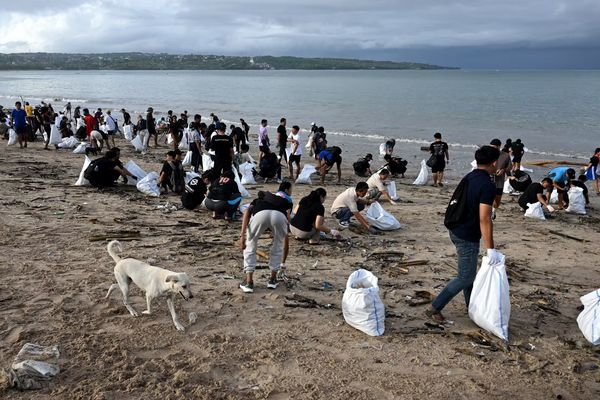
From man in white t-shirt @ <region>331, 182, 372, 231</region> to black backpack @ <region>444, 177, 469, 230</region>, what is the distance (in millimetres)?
3660

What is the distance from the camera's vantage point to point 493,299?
4.97m

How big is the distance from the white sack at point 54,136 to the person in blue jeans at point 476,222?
1563cm

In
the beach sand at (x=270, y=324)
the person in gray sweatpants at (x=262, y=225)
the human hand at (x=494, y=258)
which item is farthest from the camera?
the person in gray sweatpants at (x=262, y=225)

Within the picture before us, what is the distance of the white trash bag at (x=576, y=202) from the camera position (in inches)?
442

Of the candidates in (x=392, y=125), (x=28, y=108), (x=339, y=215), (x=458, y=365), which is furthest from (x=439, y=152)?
(x=392, y=125)

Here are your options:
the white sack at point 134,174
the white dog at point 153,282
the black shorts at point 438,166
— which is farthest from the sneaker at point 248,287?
the black shorts at point 438,166

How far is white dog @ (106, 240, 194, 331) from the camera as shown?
15.7 feet

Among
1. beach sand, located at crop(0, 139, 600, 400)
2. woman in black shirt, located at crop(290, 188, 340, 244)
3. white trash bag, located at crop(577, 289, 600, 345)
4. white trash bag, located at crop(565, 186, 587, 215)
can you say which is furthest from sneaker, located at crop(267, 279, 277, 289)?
white trash bag, located at crop(565, 186, 587, 215)

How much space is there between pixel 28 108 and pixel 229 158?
1452 centimetres

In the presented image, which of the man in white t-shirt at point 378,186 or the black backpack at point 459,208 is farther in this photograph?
the man in white t-shirt at point 378,186

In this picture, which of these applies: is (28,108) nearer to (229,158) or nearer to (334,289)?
(229,158)

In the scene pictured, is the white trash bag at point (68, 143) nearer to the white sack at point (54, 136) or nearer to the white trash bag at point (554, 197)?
the white sack at point (54, 136)

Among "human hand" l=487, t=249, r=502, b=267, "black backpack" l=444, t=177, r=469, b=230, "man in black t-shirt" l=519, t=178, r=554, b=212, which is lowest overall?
"man in black t-shirt" l=519, t=178, r=554, b=212

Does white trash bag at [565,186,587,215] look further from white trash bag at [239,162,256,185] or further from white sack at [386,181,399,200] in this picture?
white trash bag at [239,162,256,185]
